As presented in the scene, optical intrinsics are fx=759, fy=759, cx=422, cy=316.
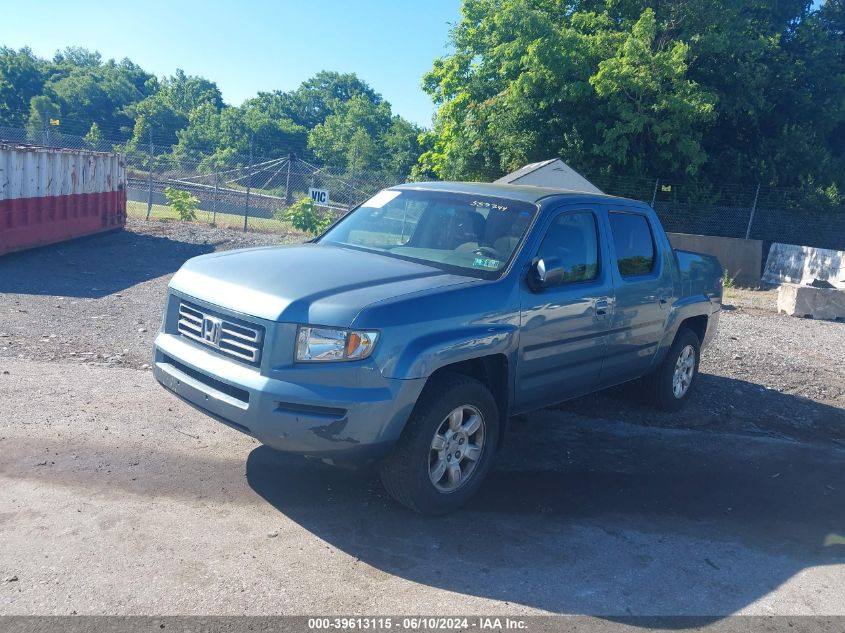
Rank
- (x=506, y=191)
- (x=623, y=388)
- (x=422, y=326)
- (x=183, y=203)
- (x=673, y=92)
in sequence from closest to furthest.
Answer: (x=422, y=326)
(x=506, y=191)
(x=623, y=388)
(x=673, y=92)
(x=183, y=203)

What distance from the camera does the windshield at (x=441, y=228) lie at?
4.98 m

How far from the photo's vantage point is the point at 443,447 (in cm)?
436

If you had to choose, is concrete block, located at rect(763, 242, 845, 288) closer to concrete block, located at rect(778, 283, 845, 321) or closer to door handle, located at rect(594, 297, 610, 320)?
concrete block, located at rect(778, 283, 845, 321)

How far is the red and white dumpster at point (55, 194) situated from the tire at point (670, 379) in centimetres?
1119

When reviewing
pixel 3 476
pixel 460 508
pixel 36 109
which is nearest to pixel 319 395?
pixel 460 508

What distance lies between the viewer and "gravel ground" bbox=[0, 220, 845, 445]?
704 cm

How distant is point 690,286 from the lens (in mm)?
6781

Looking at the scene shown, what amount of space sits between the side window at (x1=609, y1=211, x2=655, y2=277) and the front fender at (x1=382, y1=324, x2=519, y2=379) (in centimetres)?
162

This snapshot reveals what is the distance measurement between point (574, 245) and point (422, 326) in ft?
5.87

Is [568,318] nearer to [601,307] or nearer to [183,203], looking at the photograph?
[601,307]

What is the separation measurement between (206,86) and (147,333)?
86180mm

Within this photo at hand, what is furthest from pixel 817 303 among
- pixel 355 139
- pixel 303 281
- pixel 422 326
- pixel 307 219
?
pixel 355 139

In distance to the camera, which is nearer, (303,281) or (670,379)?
(303,281)

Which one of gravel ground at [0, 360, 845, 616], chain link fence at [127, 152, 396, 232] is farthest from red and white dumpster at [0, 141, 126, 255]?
gravel ground at [0, 360, 845, 616]
